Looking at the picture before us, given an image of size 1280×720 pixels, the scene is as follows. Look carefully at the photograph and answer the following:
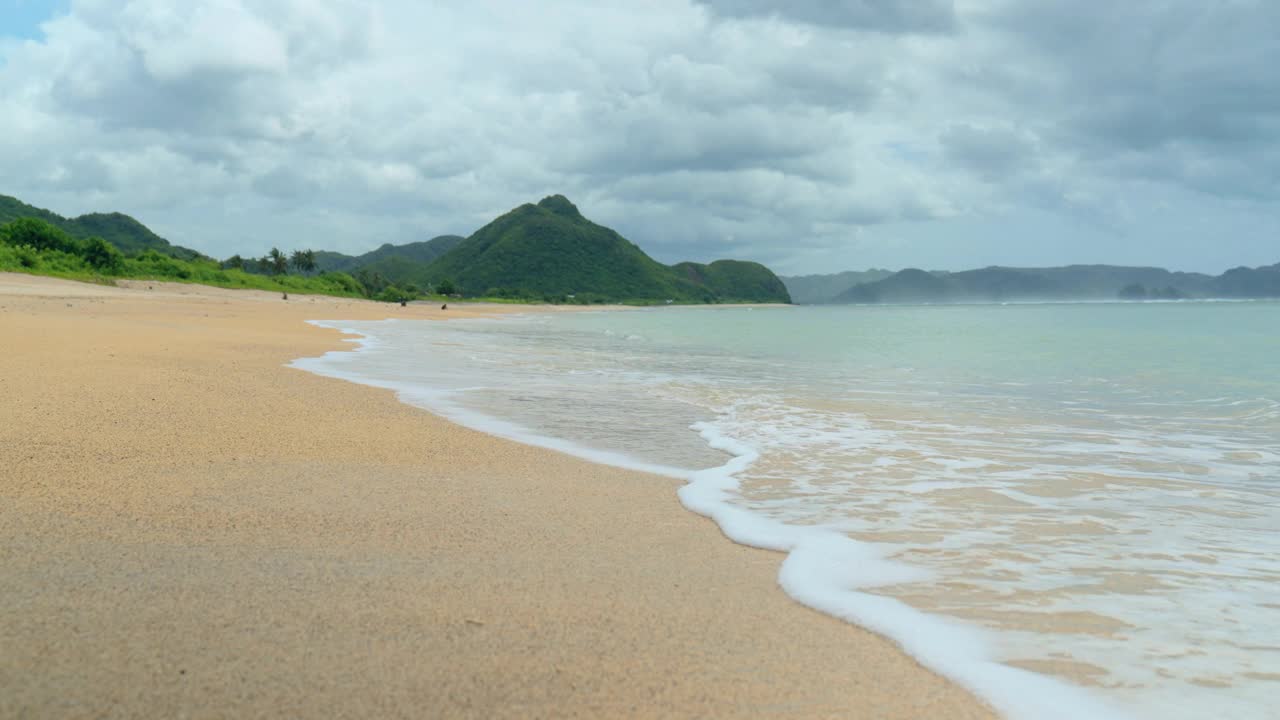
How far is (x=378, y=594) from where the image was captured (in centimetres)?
309

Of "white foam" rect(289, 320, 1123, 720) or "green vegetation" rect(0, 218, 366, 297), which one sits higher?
"green vegetation" rect(0, 218, 366, 297)

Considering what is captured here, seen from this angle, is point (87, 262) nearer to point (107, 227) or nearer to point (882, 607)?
point (882, 607)

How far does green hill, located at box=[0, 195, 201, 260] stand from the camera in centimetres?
10894

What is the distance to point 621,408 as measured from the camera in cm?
981

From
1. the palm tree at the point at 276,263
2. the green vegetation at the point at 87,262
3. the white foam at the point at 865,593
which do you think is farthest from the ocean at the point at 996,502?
the palm tree at the point at 276,263

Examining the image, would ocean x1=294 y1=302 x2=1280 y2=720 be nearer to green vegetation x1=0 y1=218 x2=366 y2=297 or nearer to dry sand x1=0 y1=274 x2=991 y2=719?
dry sand x1=0 y1=274 x2=991 y2=719

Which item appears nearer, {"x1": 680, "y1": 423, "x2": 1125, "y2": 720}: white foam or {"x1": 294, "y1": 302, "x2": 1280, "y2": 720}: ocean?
{"x1": 680, "y1": 423, "x2": 1125, "y2": 720}: white foam

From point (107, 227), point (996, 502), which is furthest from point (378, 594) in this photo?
point (107, 227)

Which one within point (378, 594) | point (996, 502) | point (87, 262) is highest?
point (87, 262)

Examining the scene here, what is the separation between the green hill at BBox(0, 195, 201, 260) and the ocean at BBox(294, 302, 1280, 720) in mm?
110860

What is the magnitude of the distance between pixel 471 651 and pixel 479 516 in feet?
6.07

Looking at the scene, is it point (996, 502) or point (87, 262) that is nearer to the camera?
point (996, 502)

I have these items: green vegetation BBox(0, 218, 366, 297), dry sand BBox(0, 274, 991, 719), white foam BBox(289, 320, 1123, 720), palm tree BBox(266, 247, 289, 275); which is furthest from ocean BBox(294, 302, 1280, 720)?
palm tree BBox(266, 247, 289, 275)

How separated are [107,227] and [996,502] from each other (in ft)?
485
